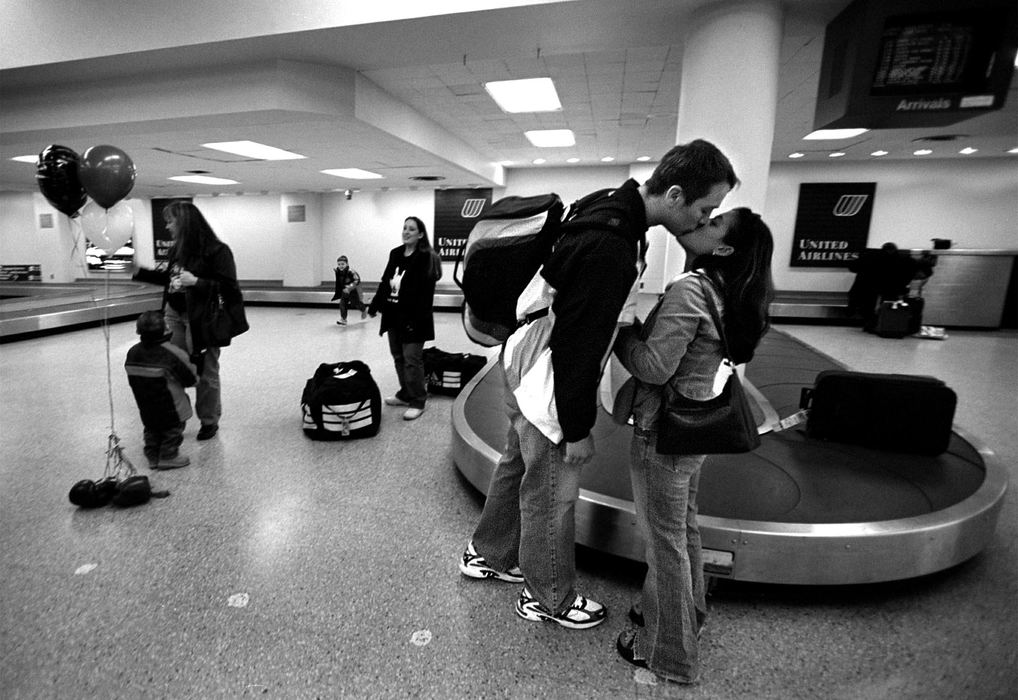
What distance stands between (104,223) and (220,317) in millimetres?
949

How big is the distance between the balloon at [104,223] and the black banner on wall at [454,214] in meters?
12.4

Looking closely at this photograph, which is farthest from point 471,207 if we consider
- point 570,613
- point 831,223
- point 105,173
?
point 570,613

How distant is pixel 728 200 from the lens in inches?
157

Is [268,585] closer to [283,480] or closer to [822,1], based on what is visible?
[283,480]

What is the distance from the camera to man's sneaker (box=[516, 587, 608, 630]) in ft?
7.23

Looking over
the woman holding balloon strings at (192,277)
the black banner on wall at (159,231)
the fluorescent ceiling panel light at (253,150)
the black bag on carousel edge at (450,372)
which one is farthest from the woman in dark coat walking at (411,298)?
the black banner on wall at (159,231)

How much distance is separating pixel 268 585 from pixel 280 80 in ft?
18.1

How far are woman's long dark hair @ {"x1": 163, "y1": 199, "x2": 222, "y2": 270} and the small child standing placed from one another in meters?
0.46

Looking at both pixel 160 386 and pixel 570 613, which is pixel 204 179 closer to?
pixel 160 386

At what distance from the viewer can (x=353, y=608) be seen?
2.31 metres

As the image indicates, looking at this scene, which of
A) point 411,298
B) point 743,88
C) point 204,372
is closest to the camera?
point 743,88

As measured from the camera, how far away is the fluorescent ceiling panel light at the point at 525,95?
7047 mm

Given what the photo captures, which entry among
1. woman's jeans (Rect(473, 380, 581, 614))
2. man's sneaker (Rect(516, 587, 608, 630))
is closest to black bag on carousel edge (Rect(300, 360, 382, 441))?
woman's jeans (Rect(473, 380, 581, 614))

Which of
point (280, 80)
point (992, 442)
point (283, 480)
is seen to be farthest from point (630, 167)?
point (283, 480)
